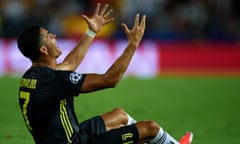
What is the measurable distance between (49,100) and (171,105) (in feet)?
19.1

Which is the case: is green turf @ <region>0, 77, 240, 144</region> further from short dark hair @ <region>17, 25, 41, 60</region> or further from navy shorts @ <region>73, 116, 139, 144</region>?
short dark hair @ <region>17, 25, 41, 60</region>

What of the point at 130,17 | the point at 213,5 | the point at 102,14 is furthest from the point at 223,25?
the point at 102,14

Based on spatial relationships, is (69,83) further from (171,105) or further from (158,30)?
(158,30)

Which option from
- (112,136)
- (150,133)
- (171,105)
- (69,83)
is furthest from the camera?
(171,105)

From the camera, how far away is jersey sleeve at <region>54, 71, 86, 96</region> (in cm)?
607

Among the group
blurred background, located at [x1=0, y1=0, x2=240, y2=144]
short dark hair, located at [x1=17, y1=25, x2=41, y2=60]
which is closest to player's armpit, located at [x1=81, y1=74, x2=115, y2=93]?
short dark hair, located at [x1=17, y1=25, x2=41, y2=60]

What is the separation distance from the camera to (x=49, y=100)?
241 inches

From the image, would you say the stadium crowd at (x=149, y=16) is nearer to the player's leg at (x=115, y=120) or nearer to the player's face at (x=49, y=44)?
the player's leg at (x=115, y=120)

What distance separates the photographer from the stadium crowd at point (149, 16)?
55.7ft

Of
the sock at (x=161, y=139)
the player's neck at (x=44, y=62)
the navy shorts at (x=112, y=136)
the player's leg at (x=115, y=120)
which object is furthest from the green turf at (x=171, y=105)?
the player's neck at (x=44, y=62)

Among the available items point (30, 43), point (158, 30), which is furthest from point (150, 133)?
point (158, 30)

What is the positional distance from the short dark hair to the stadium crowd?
1069cm

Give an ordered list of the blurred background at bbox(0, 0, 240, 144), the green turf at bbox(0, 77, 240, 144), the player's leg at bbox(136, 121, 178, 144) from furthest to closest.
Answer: the blurred background at bbox(0, 0, 240, 144) → the green turf at bbox(0, 77, 240, 144) → the player's leg at bbox(136, 121, 178, 144)

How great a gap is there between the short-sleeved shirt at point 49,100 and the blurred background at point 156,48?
18.7 feet
